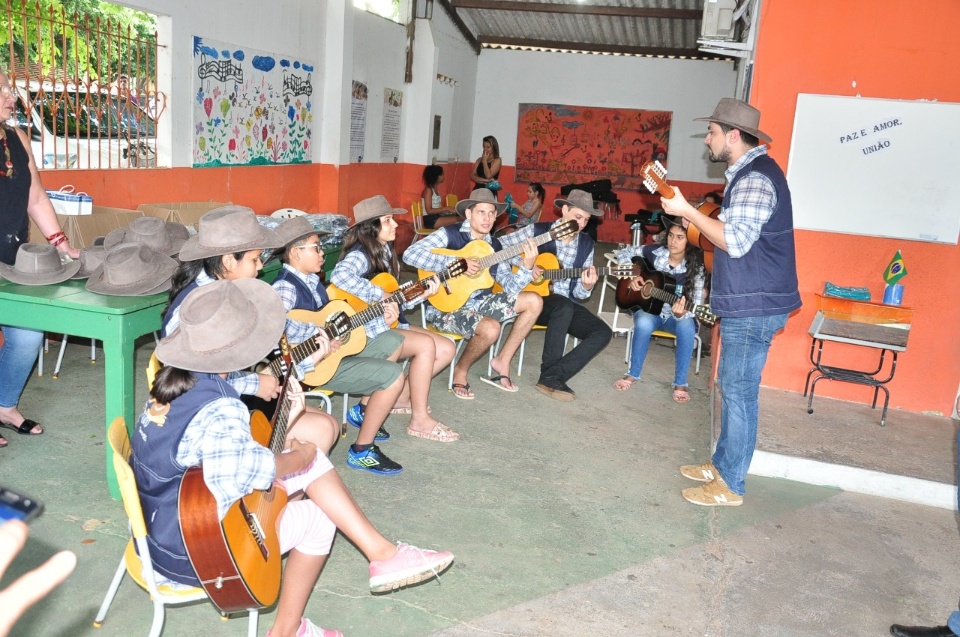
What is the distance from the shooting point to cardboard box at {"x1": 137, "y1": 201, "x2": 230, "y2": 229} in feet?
20.4

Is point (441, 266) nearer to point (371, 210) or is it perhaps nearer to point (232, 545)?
point (371, 210)

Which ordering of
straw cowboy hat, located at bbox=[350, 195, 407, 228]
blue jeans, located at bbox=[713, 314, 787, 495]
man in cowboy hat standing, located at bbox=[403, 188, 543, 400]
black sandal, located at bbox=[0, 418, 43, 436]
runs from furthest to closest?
man in cowboy hat standing, located at bbox=[403, 188, 543, 400] → straw cowboy hat, located at bbox=[350, 195, 407, 228] → black sandal, located at bbox=[0, 418, 43, 436] → blue jeans, located at bbox=[713, 314, 787, 495]

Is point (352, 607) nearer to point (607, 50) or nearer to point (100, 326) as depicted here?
point (100, 326)

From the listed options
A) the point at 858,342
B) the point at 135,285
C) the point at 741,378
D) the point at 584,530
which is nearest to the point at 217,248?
the point at 135,285

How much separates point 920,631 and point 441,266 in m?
3.08

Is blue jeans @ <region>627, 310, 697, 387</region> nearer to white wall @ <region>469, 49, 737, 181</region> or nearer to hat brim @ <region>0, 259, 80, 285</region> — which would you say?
hat brim @ <region>0, 259, 80, 285</region>

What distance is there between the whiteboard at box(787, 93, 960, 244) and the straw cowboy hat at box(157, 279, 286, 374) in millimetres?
3850

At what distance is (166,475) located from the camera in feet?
7.23

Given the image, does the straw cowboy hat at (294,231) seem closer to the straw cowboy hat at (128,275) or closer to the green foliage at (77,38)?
the straw cowboy hat at (128,275)

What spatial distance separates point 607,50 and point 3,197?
11.6 meters

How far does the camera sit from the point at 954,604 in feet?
10.8

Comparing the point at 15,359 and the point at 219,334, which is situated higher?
the point at 219,334

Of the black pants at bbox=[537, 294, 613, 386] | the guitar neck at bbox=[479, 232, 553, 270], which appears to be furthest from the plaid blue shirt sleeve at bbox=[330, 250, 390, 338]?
the black pants at bbox=[537, 294, 613, 386]

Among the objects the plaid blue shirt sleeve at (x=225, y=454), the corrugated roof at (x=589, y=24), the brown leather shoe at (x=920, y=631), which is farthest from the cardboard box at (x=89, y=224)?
the corrugated roof at (x=589, y=24)
